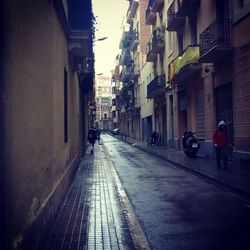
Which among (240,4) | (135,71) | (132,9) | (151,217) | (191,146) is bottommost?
(151,217)

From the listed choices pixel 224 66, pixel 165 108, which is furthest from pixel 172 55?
pixel 224 66

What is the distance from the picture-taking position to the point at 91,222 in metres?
7.10

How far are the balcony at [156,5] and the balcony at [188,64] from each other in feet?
30.1

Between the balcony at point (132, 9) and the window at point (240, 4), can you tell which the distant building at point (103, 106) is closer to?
the balcony at point (132, 9)

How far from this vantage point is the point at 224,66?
1800 cm

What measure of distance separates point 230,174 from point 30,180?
9243 mm

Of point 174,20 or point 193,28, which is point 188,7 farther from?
point 174,20

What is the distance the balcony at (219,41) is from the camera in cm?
1678

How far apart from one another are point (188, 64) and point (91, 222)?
624 inches

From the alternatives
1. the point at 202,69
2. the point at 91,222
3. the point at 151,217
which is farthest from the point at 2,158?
the point at 202,69

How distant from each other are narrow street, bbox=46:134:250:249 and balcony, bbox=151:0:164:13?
23.1 metres

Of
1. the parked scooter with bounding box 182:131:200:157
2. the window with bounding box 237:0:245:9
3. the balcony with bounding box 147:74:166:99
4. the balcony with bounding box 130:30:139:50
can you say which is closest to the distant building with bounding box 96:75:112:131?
the balcony with bounding box 130:30:139:50

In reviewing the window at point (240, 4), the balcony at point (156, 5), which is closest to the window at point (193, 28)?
the window at point (240, 4)

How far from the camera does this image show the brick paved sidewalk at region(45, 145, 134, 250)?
5781mm
